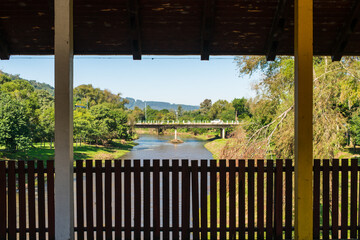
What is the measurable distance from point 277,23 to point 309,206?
2.76 metres

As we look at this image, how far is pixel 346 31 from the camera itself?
14.4 ft

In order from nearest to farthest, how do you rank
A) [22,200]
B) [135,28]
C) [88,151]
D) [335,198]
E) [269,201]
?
[22,200], [269,201], [335,198], [135,28], [88,151]

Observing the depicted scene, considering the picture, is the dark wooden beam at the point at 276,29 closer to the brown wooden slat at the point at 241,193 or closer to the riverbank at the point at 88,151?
the brown wooden slat at the point at 241,193

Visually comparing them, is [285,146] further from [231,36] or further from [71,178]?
[71,178]

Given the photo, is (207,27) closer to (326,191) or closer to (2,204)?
(326,191)

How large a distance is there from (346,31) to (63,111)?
4304mm

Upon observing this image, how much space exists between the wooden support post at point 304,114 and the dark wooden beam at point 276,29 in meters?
1.21

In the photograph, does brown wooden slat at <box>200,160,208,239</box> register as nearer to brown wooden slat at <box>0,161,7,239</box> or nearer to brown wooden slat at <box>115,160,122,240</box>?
brown wooden slat at <box>115,160,122,240</box>

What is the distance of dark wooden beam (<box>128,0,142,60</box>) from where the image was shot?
4094mm

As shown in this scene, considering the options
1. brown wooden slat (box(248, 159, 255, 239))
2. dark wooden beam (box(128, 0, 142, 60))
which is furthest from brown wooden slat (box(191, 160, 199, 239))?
dark wooden beam (box(128, 0, 142, 60))

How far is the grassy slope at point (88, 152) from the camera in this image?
35.5m

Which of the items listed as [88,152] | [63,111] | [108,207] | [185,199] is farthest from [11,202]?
[88,152]

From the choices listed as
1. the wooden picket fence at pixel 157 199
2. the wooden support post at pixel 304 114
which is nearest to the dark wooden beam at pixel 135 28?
the wooden picket fence at pixel 157 199

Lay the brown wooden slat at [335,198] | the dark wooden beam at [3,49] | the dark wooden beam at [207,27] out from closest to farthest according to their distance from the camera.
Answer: the brown wooden slat at [335,198]
the dark wooden beam at [207,27]
the dark wooden beam at [3,49]
